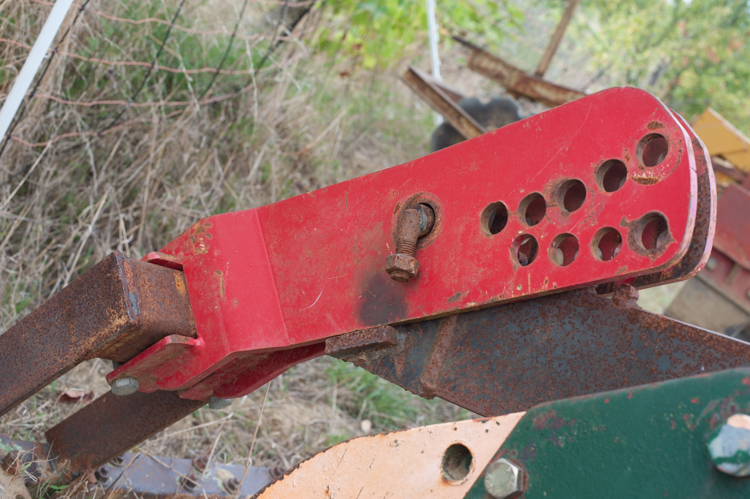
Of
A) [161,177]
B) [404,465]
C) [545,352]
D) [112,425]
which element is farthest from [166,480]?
[161,177]

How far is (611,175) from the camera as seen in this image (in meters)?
1.09

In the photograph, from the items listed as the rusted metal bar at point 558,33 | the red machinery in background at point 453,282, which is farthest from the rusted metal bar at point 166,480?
the rusted metal bar at point 558,33

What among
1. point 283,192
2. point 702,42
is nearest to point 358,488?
point 283,192

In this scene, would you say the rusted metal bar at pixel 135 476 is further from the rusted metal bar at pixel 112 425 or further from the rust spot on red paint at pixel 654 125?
the rust spot on red paint at pixel 654 125

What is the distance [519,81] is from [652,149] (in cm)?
454

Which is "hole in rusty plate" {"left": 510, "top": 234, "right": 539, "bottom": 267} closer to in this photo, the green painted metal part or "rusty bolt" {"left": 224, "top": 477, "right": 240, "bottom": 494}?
the green painted metal part

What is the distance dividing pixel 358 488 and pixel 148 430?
34.9 inches

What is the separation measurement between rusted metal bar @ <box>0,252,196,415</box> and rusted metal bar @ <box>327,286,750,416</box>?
41 centimetres

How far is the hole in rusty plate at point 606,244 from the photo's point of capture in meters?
1.03

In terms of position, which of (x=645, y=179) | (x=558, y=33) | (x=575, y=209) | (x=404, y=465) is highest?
(x=558, y=33)

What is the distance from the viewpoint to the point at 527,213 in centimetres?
118

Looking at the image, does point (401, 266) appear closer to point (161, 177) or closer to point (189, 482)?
point (189, 482)

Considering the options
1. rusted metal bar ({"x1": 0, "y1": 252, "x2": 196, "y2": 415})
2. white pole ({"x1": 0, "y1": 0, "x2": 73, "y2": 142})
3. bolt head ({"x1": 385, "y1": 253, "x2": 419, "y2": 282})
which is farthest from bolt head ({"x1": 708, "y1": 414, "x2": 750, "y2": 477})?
white pole ({"x1": 0, "y1": 0, "x2": 73, "y2": 142})

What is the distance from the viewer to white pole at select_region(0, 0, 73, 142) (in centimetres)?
210
